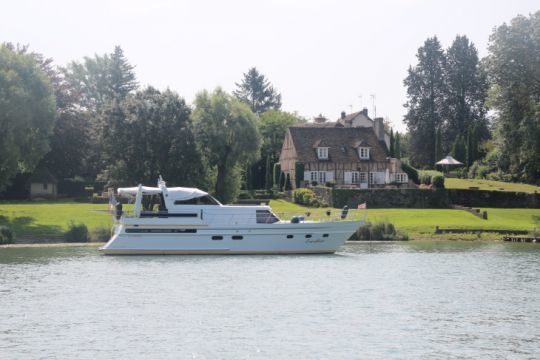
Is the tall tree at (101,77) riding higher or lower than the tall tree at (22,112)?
higher

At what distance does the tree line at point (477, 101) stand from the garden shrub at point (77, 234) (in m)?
38.3

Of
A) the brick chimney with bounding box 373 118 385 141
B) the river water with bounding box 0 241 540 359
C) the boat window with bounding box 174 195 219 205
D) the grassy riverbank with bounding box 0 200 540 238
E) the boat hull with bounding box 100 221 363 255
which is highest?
the brick chimney with bounding box 373 118 385 141

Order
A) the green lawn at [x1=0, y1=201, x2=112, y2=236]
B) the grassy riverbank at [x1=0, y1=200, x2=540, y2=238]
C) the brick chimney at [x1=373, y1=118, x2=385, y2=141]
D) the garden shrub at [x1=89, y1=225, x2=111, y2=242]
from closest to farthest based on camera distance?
the garden shrub at [x1=89, y1=225, x2=111, y2=242], the green lawn at [x1=0, y1=201, x2=112, y2=236], the grassy riverbank at [x1=0, y1=200, x2=540, y2=238], the brick chimney at [x1=373, y1=118, x2=385, y2=141]

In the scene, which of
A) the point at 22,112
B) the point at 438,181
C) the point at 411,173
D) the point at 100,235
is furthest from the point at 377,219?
the point at 411,173

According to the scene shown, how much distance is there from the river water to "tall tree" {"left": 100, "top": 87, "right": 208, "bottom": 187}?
65.8 ft

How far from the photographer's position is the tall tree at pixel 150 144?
233 ft

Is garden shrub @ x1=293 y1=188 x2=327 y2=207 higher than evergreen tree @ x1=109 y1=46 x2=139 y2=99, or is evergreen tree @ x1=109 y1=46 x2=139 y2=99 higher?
evergreen tree @ x1=109 y1=46 x2=139 y2=99

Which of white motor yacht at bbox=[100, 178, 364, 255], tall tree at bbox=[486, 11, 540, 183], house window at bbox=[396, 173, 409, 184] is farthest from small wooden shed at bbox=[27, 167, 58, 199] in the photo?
tall tree at bbox=[486, 11, 540, 183]

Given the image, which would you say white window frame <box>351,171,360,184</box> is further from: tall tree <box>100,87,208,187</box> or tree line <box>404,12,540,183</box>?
tall tree <box>100,87,208,187</box>

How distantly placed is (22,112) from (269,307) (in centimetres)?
4072

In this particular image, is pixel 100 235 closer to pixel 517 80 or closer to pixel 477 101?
pixel 517 80

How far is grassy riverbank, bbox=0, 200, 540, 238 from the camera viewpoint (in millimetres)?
63406

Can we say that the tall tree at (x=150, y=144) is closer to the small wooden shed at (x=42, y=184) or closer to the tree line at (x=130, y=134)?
the tree line at (x=130, y=134)

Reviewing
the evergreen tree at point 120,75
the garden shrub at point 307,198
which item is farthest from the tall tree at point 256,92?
the garden shrub at point 307,198
